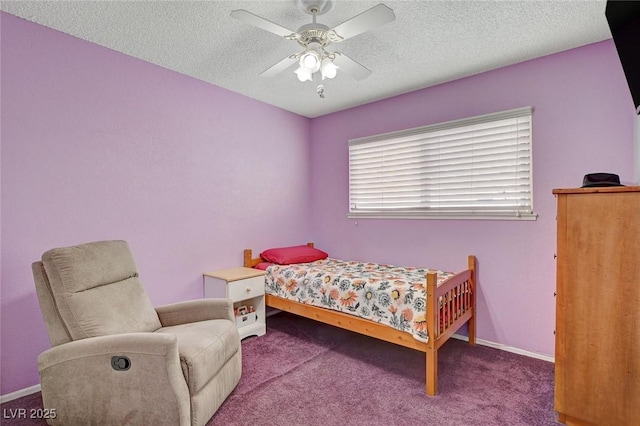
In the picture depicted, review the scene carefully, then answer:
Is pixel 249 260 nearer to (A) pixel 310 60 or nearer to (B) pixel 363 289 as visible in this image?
(B) pixel 363 289

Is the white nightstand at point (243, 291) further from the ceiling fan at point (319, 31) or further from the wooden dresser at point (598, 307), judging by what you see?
the wooden dresser at point (598, 307)

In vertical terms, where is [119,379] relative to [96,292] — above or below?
below

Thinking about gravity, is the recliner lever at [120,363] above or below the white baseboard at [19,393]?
above

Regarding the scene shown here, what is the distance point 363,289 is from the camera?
2562mm

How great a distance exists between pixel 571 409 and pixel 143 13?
332cm

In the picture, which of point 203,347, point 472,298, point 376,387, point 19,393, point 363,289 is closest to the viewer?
point 203,347

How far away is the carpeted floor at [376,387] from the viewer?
6.24 feet

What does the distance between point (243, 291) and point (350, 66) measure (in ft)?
6.91

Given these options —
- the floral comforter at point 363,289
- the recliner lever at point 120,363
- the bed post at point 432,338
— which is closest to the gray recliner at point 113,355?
the recliner lever at point 120,363

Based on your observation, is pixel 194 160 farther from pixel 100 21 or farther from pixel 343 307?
pixel 343 307

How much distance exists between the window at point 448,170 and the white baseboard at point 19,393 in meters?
3.03

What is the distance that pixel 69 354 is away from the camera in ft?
5.44

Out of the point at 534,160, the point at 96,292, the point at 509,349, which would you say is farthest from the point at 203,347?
the point at 534,160

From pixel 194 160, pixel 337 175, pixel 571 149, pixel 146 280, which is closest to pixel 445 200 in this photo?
pixel 571 149
